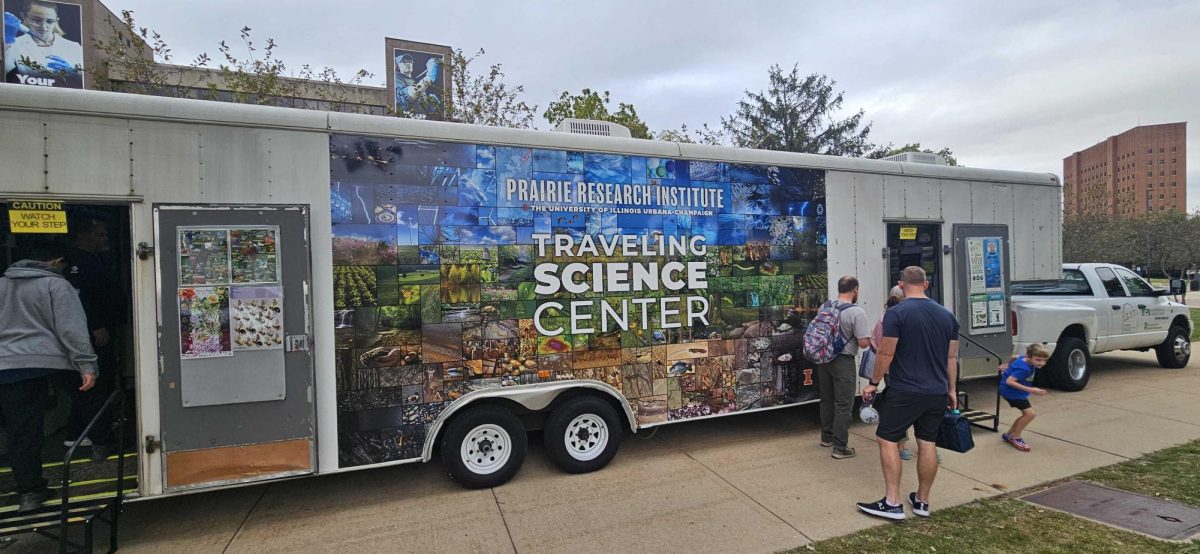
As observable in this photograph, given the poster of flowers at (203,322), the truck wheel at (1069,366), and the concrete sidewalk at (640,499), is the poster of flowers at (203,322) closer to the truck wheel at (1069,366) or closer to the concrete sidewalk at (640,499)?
the concrete sidewalk at (640,499)

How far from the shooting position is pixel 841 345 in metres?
5.05

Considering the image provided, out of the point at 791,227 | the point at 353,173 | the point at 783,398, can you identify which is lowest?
the point at 783,398

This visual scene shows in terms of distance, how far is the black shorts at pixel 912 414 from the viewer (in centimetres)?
379

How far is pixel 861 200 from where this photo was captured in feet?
18.7

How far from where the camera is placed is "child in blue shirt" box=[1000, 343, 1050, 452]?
5.21 meters

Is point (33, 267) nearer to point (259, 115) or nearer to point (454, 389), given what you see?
point (259, 115)

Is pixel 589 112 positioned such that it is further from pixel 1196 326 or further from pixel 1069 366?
pixel 1196 326

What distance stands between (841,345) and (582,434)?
245 centimetres

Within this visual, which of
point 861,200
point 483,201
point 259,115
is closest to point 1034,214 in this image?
point 861,200

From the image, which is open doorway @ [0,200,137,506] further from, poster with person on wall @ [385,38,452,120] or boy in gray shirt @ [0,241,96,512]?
A: poster with person on wall @ [385,38,452,120]

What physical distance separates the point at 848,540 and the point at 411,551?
274 centimetres

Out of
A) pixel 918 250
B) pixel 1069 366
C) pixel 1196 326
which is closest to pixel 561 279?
pixel 918 250

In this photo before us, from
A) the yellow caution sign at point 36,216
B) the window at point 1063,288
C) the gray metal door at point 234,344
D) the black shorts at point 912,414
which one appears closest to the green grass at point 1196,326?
the window at point 1063,288

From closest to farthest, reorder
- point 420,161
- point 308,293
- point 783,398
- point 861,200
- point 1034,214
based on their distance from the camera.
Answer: point 308,293 < point 420,161 < point 783,398 < point 861,200 < point 1034,214
